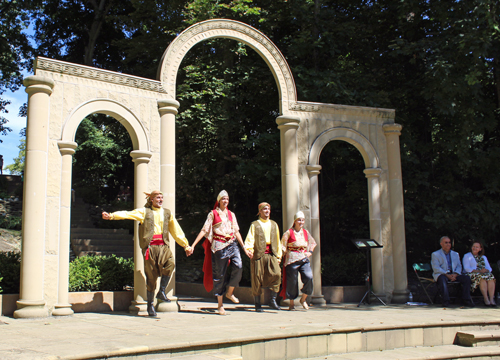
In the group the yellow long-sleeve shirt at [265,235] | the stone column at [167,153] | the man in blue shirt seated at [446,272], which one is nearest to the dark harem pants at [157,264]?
the stone column at [167,153]

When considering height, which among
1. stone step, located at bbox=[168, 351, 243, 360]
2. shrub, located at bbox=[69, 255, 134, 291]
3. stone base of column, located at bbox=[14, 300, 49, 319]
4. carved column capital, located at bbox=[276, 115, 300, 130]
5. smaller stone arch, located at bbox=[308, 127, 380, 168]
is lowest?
stone step, located at bbox=[168, 351, 243, 360]

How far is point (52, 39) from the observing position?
911 inches

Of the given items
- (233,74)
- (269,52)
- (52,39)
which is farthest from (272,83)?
(52,39)

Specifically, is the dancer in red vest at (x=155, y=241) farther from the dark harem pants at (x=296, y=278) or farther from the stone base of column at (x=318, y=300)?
the stone base of column at (x=318, y=300)

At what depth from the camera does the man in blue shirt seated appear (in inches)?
380

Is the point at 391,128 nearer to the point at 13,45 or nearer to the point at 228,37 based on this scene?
the point at 228,37

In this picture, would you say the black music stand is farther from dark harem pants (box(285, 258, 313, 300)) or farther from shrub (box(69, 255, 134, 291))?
shrub (box(69, 255, 134, 291))

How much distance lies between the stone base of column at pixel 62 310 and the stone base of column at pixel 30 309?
18 centimetres

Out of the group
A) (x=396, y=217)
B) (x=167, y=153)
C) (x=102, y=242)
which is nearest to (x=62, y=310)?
(x=167, y=153)

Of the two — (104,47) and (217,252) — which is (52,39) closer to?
(104,47)

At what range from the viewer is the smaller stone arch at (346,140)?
10.1m

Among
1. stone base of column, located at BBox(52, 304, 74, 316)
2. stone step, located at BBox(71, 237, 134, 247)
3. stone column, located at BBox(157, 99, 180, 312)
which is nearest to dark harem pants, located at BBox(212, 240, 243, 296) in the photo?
stone column, located at BBox(157, 99, 180, 312)

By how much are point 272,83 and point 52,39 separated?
46.1ft

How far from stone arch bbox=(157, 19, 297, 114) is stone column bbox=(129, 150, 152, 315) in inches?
54.5
